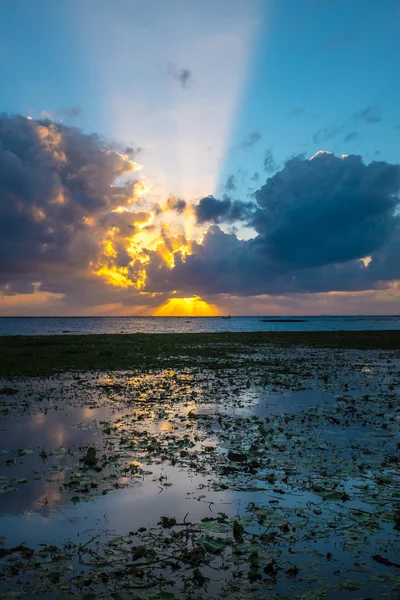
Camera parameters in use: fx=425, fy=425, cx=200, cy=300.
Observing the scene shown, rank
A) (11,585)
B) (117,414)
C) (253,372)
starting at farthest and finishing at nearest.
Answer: (253,372)
(117,414)
(11,585)

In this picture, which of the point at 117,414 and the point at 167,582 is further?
the point at 117,414

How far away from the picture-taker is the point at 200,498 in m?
9.73

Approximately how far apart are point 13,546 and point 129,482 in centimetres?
347

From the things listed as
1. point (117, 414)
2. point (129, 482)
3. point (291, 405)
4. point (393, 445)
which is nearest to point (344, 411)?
point (291, 405)

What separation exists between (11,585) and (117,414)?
40.7 ft

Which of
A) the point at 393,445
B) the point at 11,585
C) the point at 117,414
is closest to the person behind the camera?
the point at 11,585

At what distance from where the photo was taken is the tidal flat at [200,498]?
6.68 m

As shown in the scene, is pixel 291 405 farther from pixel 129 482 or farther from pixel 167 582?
pixel 167 582

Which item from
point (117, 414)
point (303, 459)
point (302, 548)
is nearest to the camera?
point (302, 548)

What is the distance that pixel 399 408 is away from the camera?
1981 centimetres

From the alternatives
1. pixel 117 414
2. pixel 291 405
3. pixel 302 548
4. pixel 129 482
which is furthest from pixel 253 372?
pixel 302 548

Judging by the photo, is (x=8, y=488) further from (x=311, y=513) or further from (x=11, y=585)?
(x=311, y=513)

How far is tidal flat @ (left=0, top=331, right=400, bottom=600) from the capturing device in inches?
263

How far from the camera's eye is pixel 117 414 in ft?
61.7
